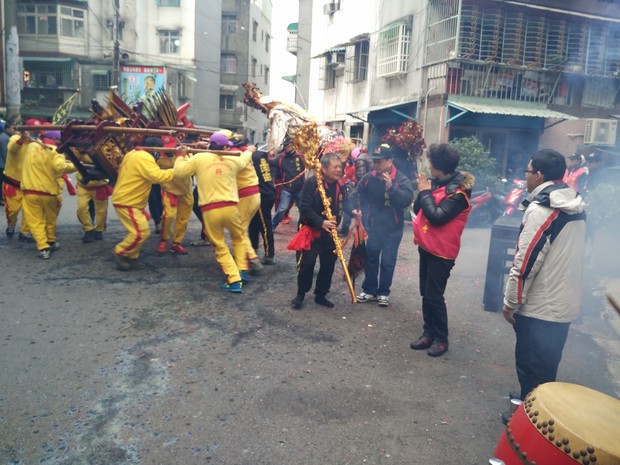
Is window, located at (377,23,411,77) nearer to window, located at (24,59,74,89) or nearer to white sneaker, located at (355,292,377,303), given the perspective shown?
white sneaker, located at (355,292,377,303)

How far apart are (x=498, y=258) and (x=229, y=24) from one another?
40.5 metres

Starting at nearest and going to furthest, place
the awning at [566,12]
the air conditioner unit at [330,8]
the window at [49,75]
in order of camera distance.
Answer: the awning at [566,12] < the air conditioner unit at [330,8] < the window at [49,75]

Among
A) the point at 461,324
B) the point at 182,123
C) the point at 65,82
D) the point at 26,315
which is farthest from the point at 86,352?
the point at 65,82

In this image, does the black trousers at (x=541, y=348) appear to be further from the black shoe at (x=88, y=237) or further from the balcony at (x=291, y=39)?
the balcony at (x=291, y=39)

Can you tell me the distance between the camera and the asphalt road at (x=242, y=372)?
10.5ft

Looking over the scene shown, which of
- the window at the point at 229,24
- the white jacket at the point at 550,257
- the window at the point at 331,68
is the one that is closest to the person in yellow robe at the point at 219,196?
the white jacket at the point at 550,257

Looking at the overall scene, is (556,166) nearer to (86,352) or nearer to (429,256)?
(429,256)

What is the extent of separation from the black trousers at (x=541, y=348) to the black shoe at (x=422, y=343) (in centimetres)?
131

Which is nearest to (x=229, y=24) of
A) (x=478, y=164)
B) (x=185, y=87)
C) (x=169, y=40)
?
(x=169, y=40)

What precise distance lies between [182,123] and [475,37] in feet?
31.2

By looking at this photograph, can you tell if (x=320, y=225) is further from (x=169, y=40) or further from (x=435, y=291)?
(x=169, y=40)

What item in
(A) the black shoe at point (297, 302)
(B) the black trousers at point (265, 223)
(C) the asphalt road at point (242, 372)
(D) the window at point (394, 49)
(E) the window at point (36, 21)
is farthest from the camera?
(E) the window at point (36, 21)

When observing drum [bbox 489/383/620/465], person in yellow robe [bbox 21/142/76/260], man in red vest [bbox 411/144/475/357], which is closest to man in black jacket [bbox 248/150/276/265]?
person in yellow robe [bbox 21/142/76/260]

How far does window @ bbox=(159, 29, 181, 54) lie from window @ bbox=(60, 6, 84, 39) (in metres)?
4.79
